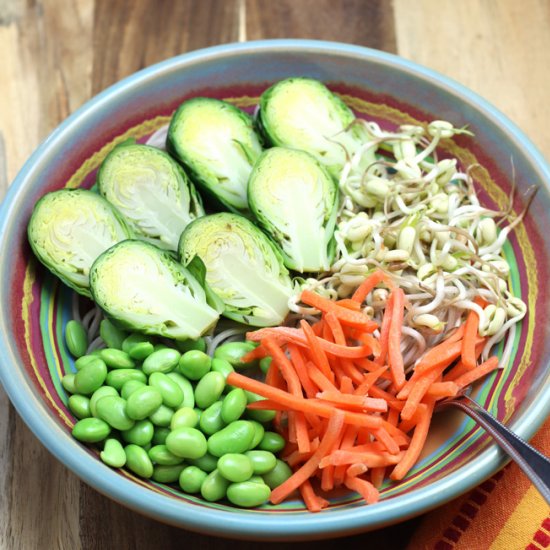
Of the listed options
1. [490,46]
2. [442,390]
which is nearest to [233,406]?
[442,390]

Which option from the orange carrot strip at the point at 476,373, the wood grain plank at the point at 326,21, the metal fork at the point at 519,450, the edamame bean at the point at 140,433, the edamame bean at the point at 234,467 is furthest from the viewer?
the wood grain plank at the point at 326,21

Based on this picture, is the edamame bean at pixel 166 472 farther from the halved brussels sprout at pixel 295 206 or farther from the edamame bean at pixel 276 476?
the halved brussels sprout at pixel 295 206

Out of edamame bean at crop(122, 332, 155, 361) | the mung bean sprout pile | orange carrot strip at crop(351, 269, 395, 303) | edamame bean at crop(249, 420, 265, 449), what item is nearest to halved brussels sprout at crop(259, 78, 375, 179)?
the mung bean sprout pile

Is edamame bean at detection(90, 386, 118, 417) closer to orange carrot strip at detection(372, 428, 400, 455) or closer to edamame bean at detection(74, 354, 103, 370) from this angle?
edamame bean at detection(74, 354, 103, 370)

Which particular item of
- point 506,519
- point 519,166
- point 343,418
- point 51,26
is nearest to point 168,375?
point 343,418

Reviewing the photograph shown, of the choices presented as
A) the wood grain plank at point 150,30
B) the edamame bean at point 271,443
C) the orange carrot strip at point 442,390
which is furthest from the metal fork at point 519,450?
the wood grain plank at point 150,30
